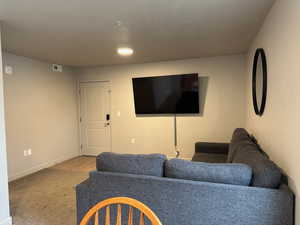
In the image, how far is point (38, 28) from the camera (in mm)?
2574

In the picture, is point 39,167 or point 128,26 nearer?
point 128,26

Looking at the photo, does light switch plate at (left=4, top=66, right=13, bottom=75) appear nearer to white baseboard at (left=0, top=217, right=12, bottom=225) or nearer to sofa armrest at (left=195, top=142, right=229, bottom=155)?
white baseboard at (left=0, top=217, right=12, bottom=225)

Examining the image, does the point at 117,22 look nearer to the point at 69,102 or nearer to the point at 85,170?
the point at 85,170

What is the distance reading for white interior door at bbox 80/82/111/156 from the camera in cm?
541

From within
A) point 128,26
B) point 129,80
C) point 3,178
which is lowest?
point 3,178

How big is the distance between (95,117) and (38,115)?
1.43 m

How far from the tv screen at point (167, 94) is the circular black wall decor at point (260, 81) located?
1.59m

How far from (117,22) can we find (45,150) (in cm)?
347

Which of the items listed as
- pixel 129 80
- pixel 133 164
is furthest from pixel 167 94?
pixel 133 164

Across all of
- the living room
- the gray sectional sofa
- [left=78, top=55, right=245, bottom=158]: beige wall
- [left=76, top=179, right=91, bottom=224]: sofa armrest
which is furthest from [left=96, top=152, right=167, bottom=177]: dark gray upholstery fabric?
[left=78, top=55, right=245, bottom=158]: beige wall

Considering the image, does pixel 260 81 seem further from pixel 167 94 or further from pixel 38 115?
pixel 38 115

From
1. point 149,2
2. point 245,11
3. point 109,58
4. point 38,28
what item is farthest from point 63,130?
point 245,11

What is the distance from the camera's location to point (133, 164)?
6.43 feet

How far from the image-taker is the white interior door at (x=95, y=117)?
5406 mm
